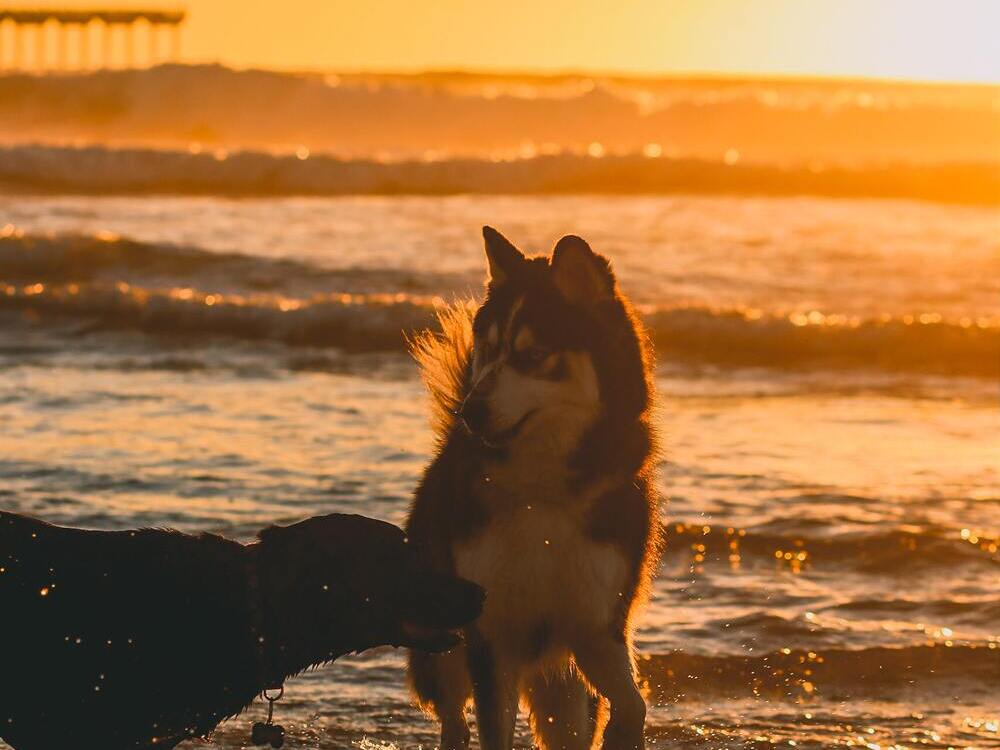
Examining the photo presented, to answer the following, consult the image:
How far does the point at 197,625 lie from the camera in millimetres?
5445

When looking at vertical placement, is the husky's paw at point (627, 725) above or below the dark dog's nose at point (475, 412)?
below

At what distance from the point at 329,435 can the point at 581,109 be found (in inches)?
1671

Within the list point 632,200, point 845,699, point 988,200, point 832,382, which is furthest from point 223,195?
point 845,699

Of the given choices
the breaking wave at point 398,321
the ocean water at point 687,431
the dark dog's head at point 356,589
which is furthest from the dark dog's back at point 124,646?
the breaking wave at point 398,321

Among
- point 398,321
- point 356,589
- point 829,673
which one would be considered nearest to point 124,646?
point 356,589

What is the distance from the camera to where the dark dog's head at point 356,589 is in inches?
212

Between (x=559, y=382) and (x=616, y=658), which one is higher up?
(x=559, y=382)

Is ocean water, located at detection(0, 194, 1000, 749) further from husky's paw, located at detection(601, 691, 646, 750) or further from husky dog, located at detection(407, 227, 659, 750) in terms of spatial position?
husky dog, located at detection(407, 227, 659, 750)

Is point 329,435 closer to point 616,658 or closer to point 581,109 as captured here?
point 616,658

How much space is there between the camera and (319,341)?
1537 cm

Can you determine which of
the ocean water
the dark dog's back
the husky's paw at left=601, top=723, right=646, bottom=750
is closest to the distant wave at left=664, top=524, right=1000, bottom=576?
the ocean water

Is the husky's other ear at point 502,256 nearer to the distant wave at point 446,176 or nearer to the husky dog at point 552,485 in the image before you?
the husky dog at point 552,485

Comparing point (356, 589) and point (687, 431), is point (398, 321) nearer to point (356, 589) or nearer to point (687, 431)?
point (687, 431)

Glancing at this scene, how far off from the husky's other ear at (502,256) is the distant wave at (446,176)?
84.5 ft
